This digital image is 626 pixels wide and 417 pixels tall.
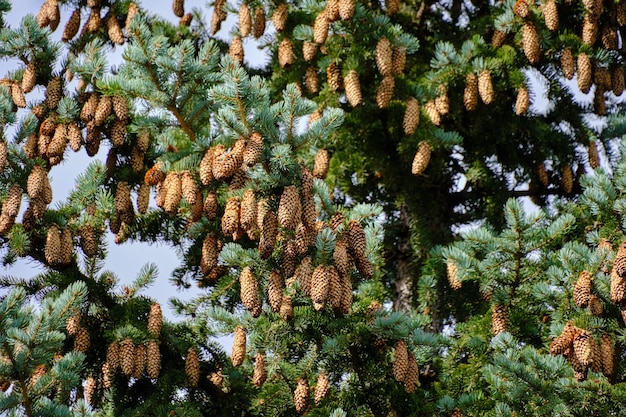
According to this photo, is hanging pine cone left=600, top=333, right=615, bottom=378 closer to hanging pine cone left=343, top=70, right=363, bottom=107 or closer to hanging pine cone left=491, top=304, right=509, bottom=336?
hanging pine cone left=491, top=304, right=509, bottom=336

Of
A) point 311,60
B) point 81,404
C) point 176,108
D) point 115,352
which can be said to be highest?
point 311,60

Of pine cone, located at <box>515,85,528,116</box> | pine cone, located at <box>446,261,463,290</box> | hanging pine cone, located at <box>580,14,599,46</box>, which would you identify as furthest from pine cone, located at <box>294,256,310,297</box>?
hanging pine cone, located at <box>580,14,599,46</box>

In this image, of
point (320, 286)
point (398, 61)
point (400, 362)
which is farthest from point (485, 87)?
point (320, 286)

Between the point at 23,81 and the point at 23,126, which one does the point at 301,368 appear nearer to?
the point at 23,126

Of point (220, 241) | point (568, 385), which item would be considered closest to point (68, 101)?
point (220, 241)

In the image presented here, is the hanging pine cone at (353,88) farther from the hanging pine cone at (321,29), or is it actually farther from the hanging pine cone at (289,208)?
the hanging pine cone at (289,208)

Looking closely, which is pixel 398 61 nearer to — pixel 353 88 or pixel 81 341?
pixel 353 88
